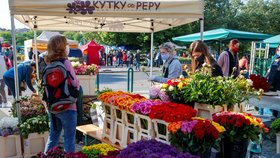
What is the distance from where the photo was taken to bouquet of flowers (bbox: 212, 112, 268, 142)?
291cm

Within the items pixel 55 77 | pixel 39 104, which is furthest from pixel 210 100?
pixel 39 104

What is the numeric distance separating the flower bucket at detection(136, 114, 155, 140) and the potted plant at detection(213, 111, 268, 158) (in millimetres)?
680

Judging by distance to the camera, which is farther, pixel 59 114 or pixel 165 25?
pixel 165 25

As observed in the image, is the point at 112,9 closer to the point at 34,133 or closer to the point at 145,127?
the point at 145,127

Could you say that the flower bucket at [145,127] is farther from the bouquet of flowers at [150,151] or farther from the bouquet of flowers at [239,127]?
the bouquet of flowers at [150,151]

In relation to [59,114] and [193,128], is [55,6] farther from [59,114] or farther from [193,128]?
[193,128]

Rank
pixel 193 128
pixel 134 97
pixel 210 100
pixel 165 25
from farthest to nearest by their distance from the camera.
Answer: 1. pixel 165 25
2. pixel 134 97
3. pixel 210 100
4. pixel 193 128

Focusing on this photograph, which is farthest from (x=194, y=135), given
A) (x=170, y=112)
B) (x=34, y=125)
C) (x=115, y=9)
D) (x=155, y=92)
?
(x=34, y=125)

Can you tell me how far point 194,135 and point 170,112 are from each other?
1.20ft

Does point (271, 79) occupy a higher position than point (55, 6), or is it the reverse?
point (55, 6)

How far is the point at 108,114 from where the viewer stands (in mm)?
3797

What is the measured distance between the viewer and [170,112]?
276 centimetres

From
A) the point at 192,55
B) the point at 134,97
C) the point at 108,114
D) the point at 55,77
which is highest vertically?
the point at 192,55

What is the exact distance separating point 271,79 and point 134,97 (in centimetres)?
361
